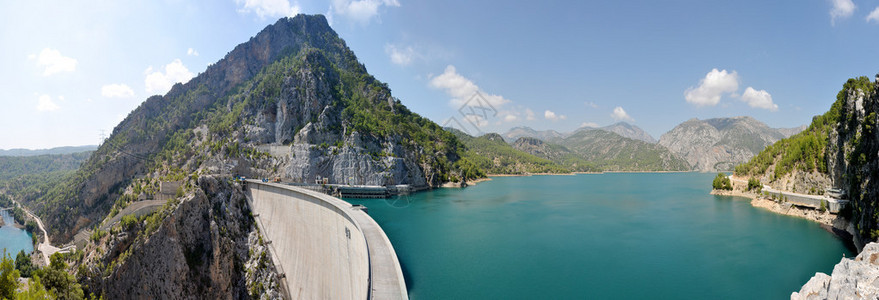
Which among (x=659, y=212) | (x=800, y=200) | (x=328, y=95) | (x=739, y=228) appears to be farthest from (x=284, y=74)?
(x=800, y=200)

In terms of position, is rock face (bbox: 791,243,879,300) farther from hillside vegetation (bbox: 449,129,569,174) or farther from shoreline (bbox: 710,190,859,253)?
hillside vegetation (bbox: 449,129,569,174)

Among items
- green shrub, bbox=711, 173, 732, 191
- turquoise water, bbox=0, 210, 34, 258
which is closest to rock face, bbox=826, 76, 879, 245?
green shrub, bbox=711, 173, 732, 191

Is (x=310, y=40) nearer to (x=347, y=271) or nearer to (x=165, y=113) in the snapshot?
(x=165, y=113)

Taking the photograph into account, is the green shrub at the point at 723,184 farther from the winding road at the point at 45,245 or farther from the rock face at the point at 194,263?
the winding road at the point at 45,245

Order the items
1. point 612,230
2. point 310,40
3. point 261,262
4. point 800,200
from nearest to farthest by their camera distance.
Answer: point 261,262, point 612,230, point 800,200, point 310,40

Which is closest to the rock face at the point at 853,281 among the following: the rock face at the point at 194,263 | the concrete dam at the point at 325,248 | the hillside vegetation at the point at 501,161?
the concrete dam at the point at 325,248

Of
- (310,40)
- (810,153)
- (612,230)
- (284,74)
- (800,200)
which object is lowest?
(612,230)

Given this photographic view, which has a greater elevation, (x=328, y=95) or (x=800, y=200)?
(x=328, y=95)
